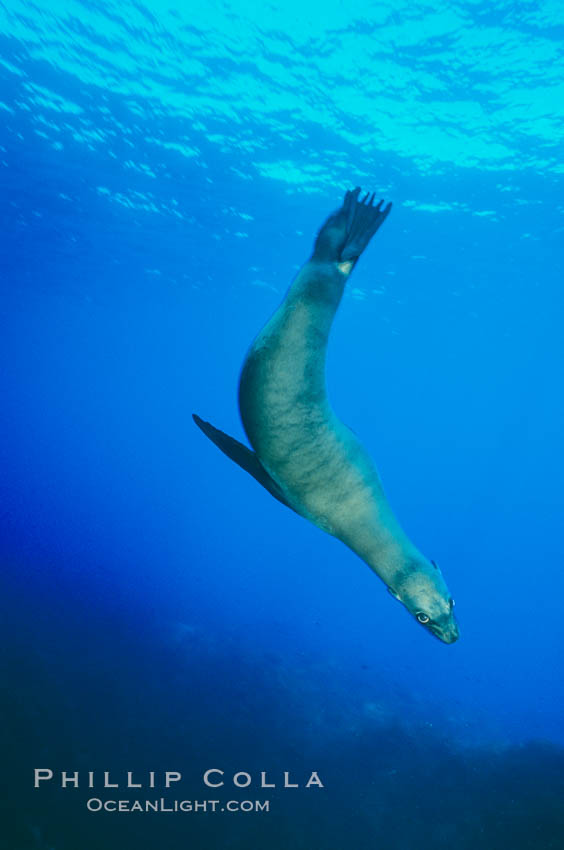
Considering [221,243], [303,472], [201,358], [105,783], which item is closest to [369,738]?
[105,783]

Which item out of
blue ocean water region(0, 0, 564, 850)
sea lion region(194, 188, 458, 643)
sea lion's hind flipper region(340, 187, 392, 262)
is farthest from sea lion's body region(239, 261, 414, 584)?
blue ocean water region(0, 0, 564, 850)

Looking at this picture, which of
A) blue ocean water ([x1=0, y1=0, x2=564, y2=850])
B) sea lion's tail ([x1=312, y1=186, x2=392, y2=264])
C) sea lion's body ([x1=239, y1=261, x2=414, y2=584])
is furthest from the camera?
blue ocean water ([x1=0, y1=0, x2=564, y2=850])

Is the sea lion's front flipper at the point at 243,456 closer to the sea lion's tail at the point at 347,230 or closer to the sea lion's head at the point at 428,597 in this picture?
the sea lion's head at the point at 428,597

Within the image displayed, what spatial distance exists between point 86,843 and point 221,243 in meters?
21.8

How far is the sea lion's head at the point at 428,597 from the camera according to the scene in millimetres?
2309

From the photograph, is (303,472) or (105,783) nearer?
(303,472)

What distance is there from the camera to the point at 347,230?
2447 millimetres

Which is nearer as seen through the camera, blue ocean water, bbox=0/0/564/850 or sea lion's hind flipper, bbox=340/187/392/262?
sea lion's hind flipper, bbox=340/187/392/262

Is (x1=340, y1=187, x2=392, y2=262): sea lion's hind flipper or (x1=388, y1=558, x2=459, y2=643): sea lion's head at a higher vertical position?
(x1=340, y1=187, x2=392, y2=262): sea lion's hind flipper

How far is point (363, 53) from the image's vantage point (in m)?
11.1

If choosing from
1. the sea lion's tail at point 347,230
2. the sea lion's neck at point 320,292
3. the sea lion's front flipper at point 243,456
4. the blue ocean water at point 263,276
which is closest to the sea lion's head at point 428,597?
the sea lion's front flipper at point 243,456

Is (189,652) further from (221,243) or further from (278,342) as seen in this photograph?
(221,243)

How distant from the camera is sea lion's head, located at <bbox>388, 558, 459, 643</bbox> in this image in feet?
7.57

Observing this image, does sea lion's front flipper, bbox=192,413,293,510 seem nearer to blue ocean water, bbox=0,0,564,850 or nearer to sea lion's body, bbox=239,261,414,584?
sea lion's body, bbox=239,261,414,584
